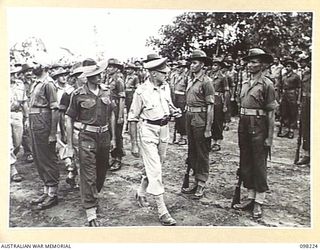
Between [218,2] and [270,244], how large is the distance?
2.92ft

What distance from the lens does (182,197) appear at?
280 centimetres

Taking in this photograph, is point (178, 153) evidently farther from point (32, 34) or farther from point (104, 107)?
point (32, 34)

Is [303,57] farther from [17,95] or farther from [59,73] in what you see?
[17,95]

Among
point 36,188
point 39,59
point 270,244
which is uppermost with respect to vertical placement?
point 39,59

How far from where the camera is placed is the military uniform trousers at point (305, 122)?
110 inches

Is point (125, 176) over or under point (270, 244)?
over

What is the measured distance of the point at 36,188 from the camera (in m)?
2.77

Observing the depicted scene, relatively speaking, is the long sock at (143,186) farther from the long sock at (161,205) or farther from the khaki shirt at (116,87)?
the khaki shirt at (116,87)

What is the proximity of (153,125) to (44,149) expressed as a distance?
41 centimetres

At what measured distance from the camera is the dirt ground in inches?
108

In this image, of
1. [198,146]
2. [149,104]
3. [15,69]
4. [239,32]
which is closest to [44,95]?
[15,69]

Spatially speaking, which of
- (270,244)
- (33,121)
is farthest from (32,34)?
(270,244)

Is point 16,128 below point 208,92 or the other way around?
below

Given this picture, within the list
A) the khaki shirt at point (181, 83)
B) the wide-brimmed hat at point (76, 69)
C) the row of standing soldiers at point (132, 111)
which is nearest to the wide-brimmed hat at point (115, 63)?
the row of standing soldiers at point (132, 111)
